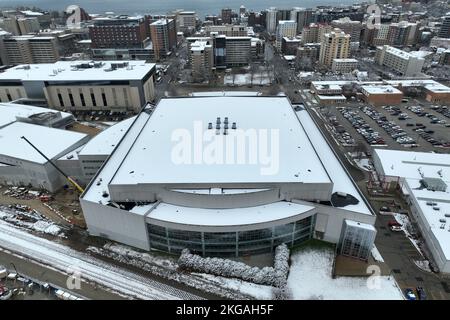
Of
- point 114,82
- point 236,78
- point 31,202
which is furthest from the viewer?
point 236,78

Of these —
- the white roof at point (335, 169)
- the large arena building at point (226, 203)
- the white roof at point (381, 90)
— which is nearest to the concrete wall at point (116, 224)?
the large arena building at point (226, 203)

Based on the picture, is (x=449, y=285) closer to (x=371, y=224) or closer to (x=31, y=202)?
(x=371, y=224)

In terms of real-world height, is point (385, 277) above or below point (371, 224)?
below

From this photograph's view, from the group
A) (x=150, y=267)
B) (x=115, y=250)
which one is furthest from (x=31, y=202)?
(x=150, y=267)

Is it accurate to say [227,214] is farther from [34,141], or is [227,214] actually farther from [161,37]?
[161,37]

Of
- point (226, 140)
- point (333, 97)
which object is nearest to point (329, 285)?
point (226, 140)

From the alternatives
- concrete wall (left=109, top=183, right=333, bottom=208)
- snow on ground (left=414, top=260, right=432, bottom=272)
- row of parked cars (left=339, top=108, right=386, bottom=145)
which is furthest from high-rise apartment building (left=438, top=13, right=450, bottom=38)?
concrete wall (left=109, top=183, right=333, bottom=208)

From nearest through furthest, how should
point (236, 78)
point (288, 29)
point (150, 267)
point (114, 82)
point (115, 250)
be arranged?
point (150, 267) < point (115, 250) < point (114, 82) < point (236, 78) < point (288, 29)
